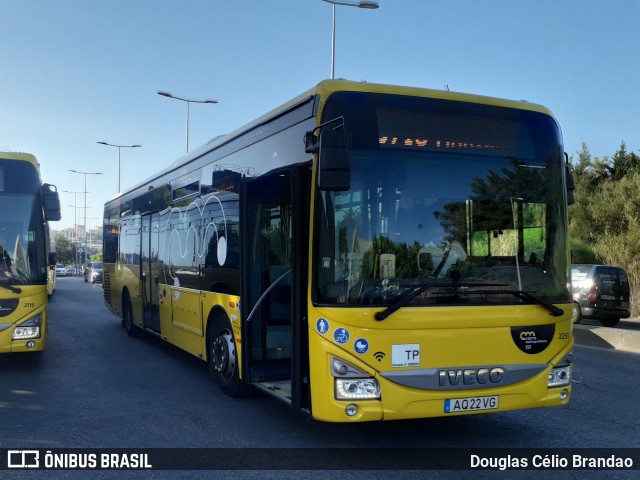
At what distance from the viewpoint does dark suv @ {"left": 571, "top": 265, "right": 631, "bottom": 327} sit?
17.5 m

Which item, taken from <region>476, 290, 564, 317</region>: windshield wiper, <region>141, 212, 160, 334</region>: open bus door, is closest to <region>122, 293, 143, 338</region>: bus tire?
<region>141, 212, 160, 334</region>: open bus door

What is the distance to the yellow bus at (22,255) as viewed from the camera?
875 centimetres

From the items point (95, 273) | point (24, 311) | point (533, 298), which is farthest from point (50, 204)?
point (95, 273)

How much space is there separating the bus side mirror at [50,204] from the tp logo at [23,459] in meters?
4.55

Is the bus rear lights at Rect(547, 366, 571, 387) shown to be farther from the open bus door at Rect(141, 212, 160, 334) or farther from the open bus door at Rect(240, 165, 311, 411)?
the open bus door at Rect(141, 212, 160, 334)

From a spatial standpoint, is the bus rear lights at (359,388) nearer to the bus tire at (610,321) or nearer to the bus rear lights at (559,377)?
the bus rear lights at (559,377)

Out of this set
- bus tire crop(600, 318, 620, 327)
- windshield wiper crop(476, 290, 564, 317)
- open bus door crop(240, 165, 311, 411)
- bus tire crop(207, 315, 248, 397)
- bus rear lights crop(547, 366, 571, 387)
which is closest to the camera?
windshield wiper crop(476, 290, 564, 317)

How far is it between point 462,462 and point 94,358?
7.08m

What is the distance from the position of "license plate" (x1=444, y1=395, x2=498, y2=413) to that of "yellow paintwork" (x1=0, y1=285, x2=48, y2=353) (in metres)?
6.21

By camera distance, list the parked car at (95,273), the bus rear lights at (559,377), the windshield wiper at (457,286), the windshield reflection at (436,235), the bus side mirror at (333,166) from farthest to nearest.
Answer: the parked car at (95,273) → the bus rear lights at (559,377) → the windshield reflection at (436,235) → the windshield wiper at (457,286) → the bus side mirror at (333,166)

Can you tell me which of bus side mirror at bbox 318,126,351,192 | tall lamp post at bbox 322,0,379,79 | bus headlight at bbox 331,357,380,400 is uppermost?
tall lamp post at bbox 322,0,379,79

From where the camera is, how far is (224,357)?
755 cm

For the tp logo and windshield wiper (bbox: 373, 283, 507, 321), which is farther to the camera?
the tp logo

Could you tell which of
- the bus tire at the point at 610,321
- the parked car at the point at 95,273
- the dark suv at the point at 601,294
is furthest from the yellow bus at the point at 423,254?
the parked car at the point at 95,273
